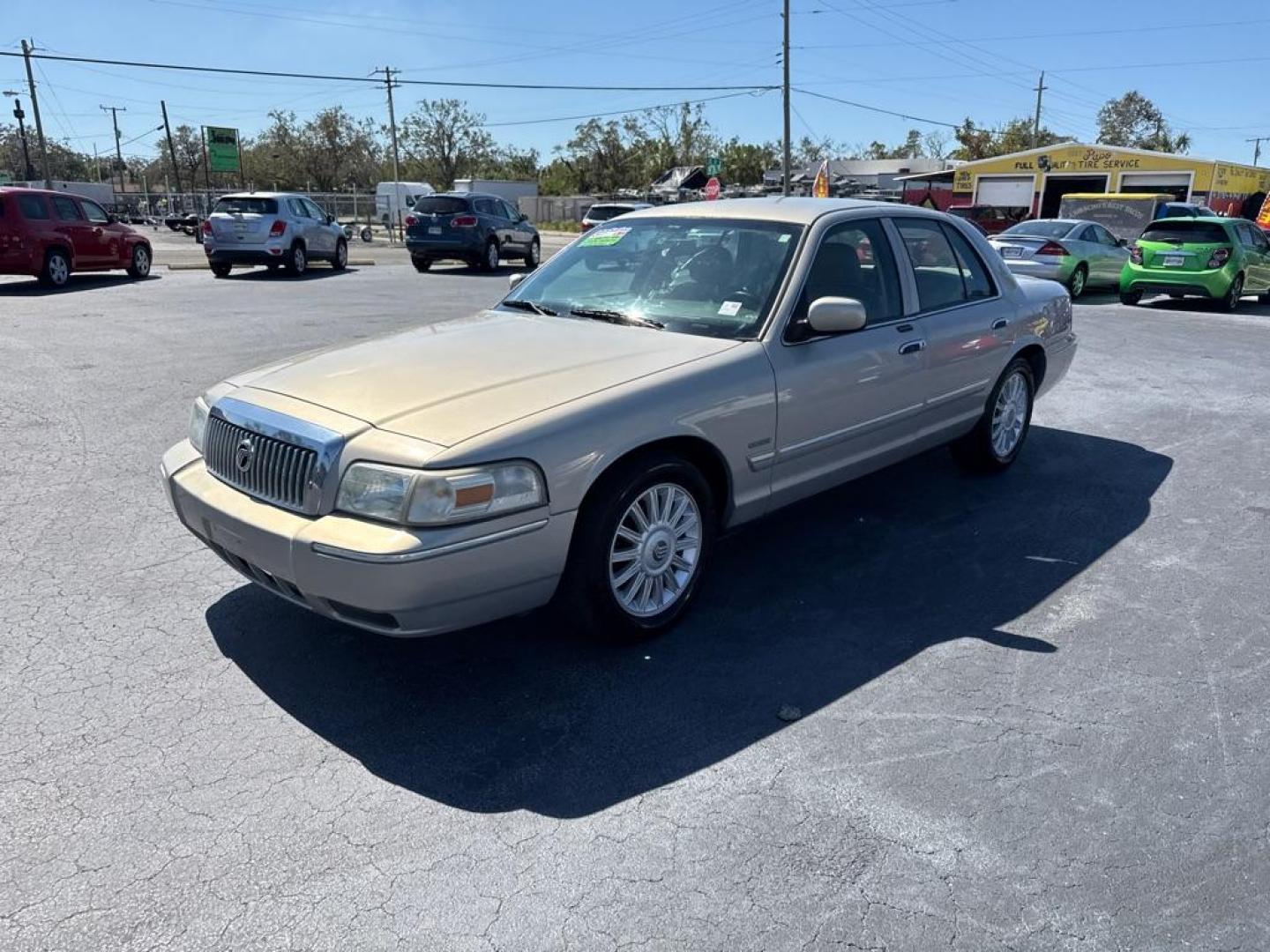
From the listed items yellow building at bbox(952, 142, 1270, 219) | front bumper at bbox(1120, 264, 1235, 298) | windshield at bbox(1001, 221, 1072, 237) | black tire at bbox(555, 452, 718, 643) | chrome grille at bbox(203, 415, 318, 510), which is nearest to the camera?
chrome grille at bbox(203, 415, 318, 510)

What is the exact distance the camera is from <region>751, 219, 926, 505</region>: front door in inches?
168

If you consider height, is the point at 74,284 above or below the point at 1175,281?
above

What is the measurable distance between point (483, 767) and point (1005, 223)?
3700 centimetres

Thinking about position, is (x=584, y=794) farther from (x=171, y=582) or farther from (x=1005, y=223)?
(x=1005, y=223)

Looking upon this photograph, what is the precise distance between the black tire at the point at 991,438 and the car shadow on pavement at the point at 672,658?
1.96 feet

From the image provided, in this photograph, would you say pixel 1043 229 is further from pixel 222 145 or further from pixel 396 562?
pixel 222 145

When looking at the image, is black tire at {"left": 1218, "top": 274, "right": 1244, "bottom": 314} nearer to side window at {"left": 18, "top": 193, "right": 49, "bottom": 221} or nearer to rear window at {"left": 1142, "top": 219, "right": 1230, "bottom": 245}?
rear window at {"left": 1142, "top": 219, "right": 1230, "bottom": 245}

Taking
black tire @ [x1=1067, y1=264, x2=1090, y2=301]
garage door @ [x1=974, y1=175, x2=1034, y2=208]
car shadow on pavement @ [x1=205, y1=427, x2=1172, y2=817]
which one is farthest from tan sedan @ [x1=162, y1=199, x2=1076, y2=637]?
garage door @ [x1=974, y1=175, x2=1034, y2=208]

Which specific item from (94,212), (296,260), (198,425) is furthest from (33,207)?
(198,425)

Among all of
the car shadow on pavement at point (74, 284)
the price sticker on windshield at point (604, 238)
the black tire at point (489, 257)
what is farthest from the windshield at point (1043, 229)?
the car shadow on pavement at point (74, 284)

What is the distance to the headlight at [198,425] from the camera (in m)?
3.94

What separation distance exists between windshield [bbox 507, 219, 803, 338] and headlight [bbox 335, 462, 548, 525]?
137cm

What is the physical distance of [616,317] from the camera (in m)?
4.47

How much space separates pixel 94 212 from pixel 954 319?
58.0ft
